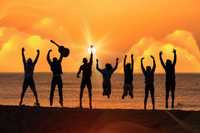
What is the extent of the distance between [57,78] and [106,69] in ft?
7.60

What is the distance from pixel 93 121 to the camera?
22609mm

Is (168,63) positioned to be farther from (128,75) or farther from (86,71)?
(86,71)

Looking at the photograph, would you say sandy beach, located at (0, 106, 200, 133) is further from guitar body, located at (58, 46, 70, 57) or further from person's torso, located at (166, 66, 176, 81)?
guitar body, located at (58, 46, 70, 57)

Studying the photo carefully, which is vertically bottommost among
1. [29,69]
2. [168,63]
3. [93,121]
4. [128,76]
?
[93,121]

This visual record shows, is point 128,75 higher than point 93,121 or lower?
higher

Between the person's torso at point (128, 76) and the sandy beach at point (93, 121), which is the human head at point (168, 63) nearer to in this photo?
the person's torso at point (128, 76)

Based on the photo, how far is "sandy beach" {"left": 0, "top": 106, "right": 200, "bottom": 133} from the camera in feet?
69.6

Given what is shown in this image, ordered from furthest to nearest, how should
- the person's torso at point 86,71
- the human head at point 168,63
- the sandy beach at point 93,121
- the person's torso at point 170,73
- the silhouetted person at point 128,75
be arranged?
the silhouetted person at point 128,75, the person's torso at point 170,73, the human head at point 168,63, the person's torso at point 86,71, the sandy beach at point 93,121

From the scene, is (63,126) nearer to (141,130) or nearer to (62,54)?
(141,130)

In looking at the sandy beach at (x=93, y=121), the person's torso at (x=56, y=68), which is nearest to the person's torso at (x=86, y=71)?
the person's torso at (x=56, y=68)

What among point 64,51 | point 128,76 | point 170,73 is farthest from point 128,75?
point 64,51

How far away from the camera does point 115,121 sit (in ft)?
73.5

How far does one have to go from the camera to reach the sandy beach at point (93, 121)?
2120 cm

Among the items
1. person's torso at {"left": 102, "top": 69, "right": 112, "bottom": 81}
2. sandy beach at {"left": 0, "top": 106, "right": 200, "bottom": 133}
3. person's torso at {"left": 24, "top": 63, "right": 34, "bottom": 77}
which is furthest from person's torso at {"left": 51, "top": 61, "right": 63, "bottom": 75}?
person's torso at {"left": 102, "top": 69, "right": 112, "bottom": 81}
